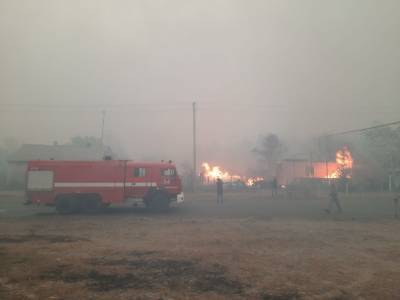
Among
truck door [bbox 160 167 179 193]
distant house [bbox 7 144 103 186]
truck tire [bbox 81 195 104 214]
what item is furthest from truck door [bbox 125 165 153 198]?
distant house [bbox 7 144 103 186]

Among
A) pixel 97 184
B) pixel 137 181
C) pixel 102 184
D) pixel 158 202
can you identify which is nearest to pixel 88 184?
pixel 97 184

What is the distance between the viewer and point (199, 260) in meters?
8.53

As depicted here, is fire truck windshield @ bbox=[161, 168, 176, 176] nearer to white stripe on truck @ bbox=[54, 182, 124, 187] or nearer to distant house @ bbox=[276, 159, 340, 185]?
white stripe on truck @ bbox=[54, 182, 124, 187]

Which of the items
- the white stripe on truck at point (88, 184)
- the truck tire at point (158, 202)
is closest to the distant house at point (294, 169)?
the truck tire at point (158, 202)

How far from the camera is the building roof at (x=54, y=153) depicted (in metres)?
47.2

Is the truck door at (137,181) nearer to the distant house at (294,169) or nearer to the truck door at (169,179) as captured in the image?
the truck door at (169,179)

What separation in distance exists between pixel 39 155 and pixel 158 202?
118 ft

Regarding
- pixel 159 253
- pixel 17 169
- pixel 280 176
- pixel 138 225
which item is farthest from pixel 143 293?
pixel 280 176

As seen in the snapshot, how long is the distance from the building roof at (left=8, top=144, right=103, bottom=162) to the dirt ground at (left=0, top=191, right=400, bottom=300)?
118ft

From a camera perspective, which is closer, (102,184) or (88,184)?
(88,184)

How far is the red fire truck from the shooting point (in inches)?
726

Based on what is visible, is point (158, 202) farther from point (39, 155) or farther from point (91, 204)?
point (39, 155)

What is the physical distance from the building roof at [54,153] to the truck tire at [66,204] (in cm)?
3267

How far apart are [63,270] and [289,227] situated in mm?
9781
